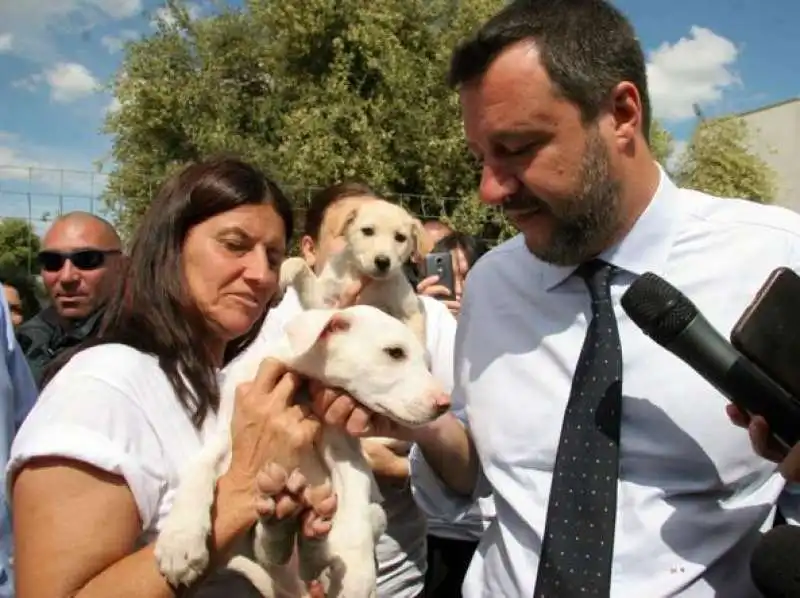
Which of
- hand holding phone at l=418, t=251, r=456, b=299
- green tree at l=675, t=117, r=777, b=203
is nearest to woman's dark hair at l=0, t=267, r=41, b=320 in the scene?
hand holding phone at l=418, t=251, r=456, b=299

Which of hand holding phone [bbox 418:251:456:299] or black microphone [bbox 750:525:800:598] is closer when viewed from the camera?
black microphone [bbox 750:525:800:598]

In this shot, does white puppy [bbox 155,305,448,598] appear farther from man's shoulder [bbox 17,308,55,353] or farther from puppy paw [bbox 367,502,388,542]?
man's shoulder [bbox 17,308,55,353]

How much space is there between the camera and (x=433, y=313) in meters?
3.99

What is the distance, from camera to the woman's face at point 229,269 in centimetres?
257

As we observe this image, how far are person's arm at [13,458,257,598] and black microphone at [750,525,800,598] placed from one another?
1340 mm


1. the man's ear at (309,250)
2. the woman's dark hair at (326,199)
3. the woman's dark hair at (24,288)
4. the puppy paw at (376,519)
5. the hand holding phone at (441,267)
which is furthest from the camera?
the woman's dark hair at (24,288)

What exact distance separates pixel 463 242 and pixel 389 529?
3.36 meters

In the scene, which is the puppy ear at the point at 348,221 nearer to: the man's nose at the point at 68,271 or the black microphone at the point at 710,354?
the man's nose at the point at 68,271

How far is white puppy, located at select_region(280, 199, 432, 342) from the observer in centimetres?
482

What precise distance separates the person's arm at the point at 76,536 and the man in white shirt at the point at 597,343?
95 cm

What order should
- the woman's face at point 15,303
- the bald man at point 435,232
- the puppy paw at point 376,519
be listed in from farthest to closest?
1. the woman's face at point 15,303
2. the bald man at point 435,232
3. the puppy paw at point 376,519

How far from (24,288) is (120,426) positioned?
292 inches

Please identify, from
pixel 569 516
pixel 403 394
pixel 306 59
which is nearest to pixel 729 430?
pixel 569 516

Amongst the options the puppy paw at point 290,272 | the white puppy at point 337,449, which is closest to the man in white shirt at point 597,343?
the white puppy at point 337,449
